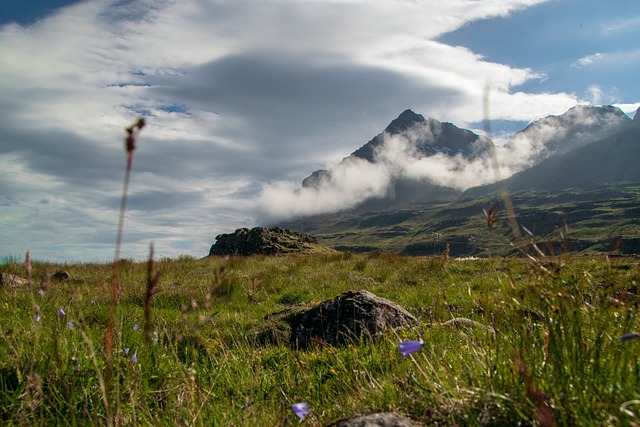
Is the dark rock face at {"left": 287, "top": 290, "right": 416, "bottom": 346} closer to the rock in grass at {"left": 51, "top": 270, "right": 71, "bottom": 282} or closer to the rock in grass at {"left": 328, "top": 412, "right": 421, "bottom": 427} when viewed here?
the rock in grass at {"left": 328, "top": 412, "right": 421, "bottom": 427}

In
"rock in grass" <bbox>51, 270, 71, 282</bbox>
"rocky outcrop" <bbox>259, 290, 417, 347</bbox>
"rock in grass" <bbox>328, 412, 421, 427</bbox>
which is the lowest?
"rocky outcrop" <bbox>259, 290, 417, 347</bbox>

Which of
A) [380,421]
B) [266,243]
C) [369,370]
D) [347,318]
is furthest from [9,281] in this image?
[266,243]

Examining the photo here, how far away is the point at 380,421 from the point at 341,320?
173 inches

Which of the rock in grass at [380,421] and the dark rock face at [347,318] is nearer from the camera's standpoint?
the rock in grass at [380,421]

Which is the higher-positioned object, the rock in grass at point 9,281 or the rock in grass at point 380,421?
the rock in grass at point 9,281

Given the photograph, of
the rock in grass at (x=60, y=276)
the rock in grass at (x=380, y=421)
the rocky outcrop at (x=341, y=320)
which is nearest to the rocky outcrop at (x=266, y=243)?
the rock in grass at (x=60, y=276)

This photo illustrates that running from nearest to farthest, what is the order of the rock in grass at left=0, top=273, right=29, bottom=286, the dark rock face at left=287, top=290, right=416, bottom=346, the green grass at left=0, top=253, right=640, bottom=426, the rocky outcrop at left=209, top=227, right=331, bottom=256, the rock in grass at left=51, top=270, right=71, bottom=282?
the green grass at left=0, top=253, right=640, bottom=426 < the dark rock face at left=287, top=290, right=416, bottom=346 < the rock in grass at left=0, top=273, right=29, bottom=286 < the rock in grass at left=51, top=270, right=71, bottom=282 < the rocky outcrop at left=209, top=227, right=331, bottom=256

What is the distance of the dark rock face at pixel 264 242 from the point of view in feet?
127

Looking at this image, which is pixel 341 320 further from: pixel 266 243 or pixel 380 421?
pixel 266 243

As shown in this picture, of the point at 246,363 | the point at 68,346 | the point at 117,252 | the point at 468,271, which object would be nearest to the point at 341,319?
the point at 246,363

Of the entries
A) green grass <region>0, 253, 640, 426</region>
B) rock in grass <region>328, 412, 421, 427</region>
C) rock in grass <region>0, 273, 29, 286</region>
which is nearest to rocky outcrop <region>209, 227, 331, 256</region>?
rock in grass <region>0, 273, 29, 286</region>

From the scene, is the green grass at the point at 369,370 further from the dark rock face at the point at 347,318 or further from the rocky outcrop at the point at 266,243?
the rocky outcrop at the point at 266,243

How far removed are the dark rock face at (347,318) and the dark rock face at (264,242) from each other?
96.1 feet

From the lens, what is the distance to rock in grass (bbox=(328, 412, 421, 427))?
8.02 feet
